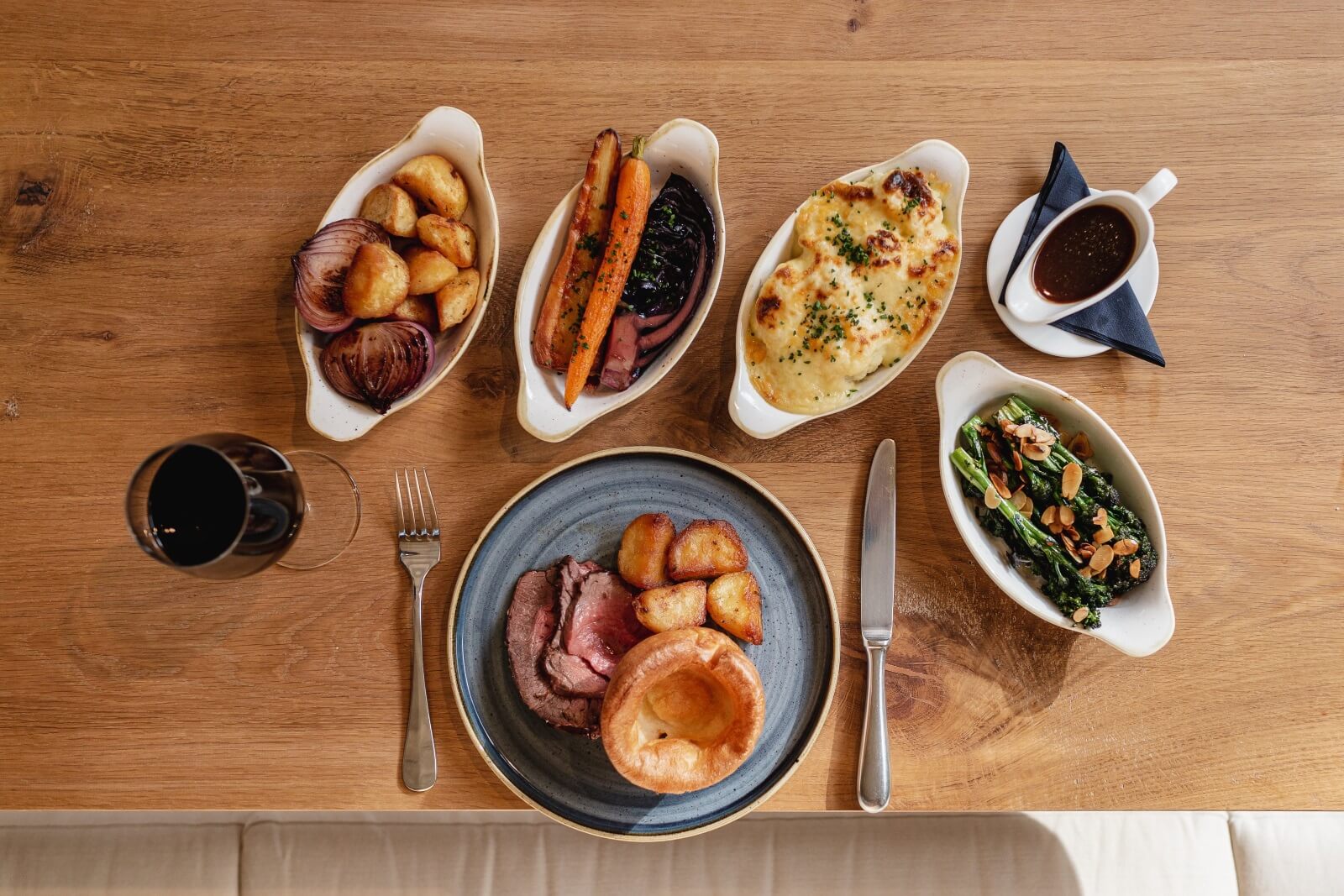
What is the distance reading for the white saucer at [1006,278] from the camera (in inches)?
82.1

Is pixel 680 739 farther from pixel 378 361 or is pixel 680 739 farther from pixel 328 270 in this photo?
pixel 328 270

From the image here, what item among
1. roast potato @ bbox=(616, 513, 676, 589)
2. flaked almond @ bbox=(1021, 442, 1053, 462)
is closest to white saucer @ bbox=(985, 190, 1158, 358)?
flaked almond @ bbox=(1021, 442, 1053, 462)

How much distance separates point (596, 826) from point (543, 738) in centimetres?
24

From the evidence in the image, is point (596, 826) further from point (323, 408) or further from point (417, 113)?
point (417, 113)

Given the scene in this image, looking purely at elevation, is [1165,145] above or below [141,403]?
above

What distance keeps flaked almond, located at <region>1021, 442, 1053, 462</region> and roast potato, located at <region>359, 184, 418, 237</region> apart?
155 centimetres

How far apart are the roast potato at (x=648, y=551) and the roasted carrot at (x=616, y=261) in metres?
0.36

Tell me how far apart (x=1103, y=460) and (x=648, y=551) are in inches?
45.1

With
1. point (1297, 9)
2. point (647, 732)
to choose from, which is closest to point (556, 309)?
point (647, 732)

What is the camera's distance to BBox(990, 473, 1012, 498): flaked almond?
6.58 feet

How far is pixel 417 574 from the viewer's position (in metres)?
2.02

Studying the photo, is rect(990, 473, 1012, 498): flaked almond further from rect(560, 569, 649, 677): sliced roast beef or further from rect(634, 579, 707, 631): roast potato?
rect(560, 569, 649, 677): sliced roast beef

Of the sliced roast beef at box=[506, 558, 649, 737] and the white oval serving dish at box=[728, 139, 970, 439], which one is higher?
the white oval serving dish at box=[728, 139, 970, 439]

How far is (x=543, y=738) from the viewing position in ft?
6.55
